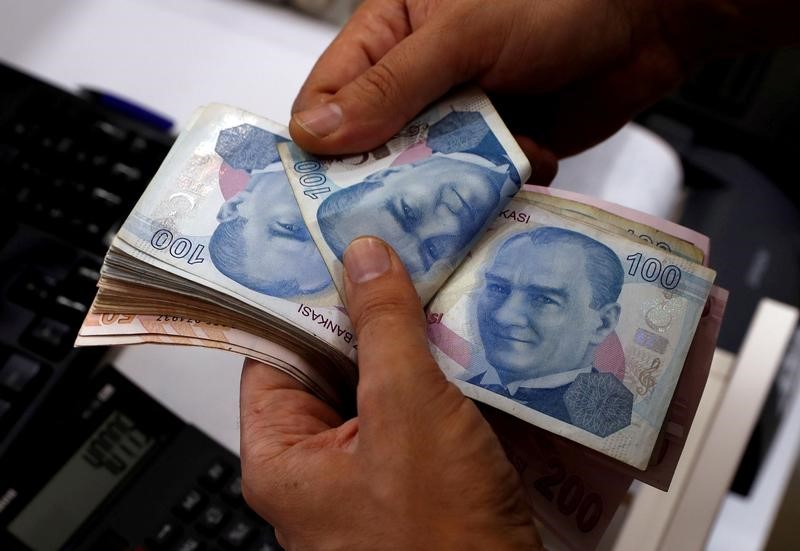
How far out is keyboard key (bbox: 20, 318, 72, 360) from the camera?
0.60 m

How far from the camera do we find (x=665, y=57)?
0.77 meters

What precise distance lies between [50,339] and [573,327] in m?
0.44

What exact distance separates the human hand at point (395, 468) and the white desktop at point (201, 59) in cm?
40

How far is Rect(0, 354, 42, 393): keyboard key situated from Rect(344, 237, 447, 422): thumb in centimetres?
30

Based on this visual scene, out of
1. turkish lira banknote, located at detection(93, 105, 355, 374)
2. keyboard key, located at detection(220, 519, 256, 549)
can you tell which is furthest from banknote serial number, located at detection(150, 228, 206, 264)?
keyboard key, located at detection(220, 519, 256, 549)

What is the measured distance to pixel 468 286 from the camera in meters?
0.55

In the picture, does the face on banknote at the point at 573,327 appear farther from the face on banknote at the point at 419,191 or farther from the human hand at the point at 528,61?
the human hand at the point at 528,61

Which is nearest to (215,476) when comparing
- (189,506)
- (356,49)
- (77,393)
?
(189,506)

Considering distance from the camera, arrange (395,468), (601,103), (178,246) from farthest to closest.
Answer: (601,103)
(178,246)
(395,468)

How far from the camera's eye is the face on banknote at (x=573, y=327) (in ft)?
1.66

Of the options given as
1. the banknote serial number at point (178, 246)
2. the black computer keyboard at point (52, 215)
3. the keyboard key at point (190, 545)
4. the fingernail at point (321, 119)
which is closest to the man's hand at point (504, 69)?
the fingernail at point (321, 119)

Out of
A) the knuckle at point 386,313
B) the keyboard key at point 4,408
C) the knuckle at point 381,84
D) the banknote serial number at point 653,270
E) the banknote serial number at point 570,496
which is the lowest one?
the keyboard key at point 4,408

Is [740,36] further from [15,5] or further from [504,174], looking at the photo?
[15,5]

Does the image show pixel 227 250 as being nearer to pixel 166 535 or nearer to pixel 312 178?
pixel 312 178
